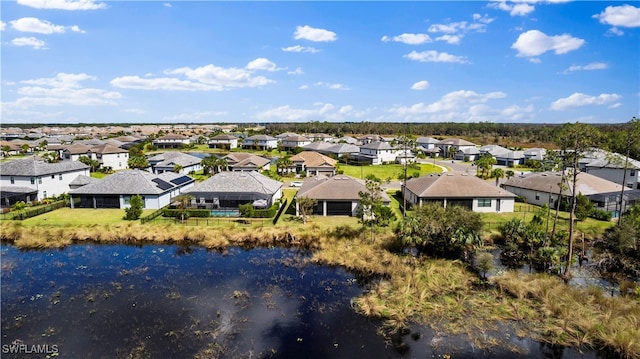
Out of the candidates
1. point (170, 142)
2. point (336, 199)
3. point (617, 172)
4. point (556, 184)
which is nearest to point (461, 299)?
point (336, 199)

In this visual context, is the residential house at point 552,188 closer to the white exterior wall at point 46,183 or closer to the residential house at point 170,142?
the white exterior wall at point 46,183

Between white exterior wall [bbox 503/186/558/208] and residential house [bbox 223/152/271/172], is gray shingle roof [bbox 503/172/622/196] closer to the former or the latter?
white exterior wall [bbox 503/186/558/208]

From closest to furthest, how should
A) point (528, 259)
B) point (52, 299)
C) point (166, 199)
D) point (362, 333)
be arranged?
point (362, 333)
point (52, 299)
point (528, 259)
point (166, 199)

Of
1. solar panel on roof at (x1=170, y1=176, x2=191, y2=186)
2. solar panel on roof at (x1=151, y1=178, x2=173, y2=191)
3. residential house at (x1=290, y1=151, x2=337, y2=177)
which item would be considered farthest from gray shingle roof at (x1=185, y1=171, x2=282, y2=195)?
residential house at (x1=290, y1=151, x2=337, y2=177)

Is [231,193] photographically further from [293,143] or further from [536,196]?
[293,143]

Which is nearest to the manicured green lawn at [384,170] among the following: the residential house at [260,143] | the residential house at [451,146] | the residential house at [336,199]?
the residential house at [451,146]

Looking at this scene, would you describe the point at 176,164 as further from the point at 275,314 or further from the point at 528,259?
the point at 528,259

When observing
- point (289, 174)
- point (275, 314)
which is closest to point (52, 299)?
point (275, 314)
